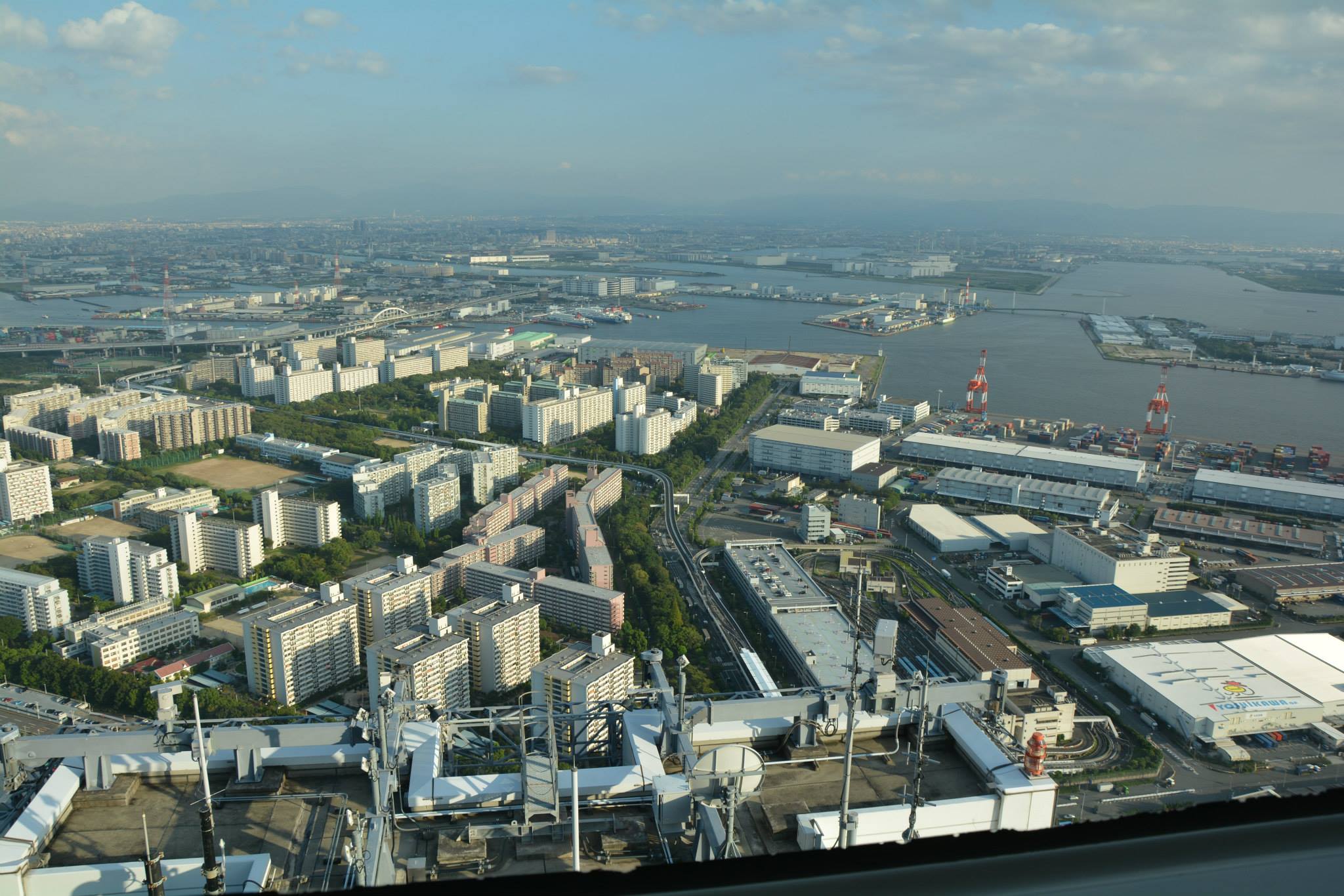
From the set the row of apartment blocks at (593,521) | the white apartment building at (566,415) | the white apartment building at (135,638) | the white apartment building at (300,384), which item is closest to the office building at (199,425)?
the white apartment building at (300,384)

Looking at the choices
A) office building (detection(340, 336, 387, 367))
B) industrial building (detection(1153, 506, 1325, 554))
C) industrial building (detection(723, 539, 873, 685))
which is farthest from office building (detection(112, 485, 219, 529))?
industrial building (detection(1153, 506, 1325, 554))

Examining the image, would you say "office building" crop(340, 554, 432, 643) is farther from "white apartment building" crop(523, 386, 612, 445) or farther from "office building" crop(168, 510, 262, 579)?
"white apartment building" crop(523, 386, 612, 445)

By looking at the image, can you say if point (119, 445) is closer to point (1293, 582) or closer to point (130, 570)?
point (130, 570)

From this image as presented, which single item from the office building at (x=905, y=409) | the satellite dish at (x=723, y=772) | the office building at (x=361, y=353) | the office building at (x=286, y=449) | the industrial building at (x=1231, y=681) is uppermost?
the satellite dish at (x=723, y=772)

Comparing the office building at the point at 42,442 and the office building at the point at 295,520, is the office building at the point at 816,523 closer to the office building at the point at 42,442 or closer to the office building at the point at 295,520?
the office building at the point at 295,520

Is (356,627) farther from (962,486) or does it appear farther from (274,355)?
(274,355)
